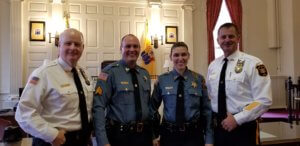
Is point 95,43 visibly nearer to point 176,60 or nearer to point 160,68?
point 160,68

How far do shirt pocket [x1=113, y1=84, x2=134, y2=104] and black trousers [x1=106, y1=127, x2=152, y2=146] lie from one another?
192 millimetres

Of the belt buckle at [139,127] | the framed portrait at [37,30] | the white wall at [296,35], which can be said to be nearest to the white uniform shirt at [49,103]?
the belt buckle at [139,127]

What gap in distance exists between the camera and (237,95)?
6.33 ft

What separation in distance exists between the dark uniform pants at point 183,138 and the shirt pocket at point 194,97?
7.3 inches

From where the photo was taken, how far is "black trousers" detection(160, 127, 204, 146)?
1.94 metres

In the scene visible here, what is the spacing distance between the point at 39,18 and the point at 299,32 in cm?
591

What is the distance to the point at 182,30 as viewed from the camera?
644cm

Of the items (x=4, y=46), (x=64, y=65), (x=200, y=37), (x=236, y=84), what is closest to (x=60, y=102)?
(x=64, y=65)

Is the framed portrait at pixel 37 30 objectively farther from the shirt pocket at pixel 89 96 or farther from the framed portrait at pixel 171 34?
the shirt pocket at pixel 89 96

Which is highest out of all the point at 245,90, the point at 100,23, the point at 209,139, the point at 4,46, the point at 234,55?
the point at 100,23

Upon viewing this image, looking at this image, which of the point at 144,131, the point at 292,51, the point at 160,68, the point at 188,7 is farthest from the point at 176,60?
the point at 292,51

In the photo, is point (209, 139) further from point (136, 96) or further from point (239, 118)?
point (136, 96)

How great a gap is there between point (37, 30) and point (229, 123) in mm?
4832

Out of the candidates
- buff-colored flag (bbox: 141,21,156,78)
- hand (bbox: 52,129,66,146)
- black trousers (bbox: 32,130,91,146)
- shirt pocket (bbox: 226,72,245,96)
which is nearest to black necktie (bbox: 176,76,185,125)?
shirt pocket (bbox: 226,72,245,96)
